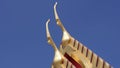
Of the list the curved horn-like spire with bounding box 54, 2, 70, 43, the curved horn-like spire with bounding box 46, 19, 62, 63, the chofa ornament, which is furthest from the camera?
the curved horn-like spire with bounding box 54, 2, 70, 43

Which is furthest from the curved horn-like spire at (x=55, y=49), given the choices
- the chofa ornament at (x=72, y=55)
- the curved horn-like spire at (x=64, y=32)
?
the curved horn-like spire at (x=64, y=32)

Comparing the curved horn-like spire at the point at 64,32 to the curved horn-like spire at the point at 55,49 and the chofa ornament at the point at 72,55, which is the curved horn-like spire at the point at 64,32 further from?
the curved horn-like spire at the point at 55,49

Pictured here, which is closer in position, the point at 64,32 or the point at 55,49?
the point at 55,49

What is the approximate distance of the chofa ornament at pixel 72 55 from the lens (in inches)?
754

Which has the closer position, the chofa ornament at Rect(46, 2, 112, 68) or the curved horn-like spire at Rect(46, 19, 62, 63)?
the chofa ornament at Rect(46, 2, 112, 68)

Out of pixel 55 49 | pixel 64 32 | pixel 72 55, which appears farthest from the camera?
pixel 64 32

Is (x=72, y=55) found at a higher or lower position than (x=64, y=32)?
lower

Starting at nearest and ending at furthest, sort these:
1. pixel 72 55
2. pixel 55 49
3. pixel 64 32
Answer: pixel 55 49 < pixel 72 55 < pixel 64 32

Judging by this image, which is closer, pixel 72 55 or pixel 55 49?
pixel 55 49

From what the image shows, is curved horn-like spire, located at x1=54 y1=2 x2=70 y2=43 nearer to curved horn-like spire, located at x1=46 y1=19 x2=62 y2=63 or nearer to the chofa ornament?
the chofa ornament

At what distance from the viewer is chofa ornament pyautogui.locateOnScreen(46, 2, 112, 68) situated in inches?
754

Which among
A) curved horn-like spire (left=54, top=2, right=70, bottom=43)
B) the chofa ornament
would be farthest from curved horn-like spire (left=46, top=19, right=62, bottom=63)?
curved horn-like spire (left=54, top=2, right=70, bottom=43)

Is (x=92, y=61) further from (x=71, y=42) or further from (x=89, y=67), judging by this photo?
(x=71, y=42)

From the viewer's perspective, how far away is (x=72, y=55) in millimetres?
21469
